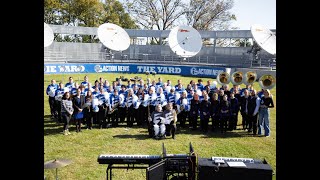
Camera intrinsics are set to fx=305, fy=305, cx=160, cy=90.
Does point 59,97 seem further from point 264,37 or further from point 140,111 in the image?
point 264,37

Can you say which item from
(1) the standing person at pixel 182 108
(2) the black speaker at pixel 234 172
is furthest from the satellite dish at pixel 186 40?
(2) the black speaker at pixel 234 172

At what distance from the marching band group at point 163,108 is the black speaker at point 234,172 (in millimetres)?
6890

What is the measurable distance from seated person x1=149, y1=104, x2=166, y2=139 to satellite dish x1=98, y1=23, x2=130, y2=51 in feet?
78.3

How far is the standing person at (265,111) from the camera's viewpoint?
1338 centimetres

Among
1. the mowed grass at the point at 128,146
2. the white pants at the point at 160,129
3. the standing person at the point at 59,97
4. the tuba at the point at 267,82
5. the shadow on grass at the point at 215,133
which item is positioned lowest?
the mowed grass at the point at 128,146

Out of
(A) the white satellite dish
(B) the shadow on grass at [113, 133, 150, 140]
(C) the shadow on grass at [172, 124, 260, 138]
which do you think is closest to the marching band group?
(C) the shadow on grass at [172, 124, 260, 138]

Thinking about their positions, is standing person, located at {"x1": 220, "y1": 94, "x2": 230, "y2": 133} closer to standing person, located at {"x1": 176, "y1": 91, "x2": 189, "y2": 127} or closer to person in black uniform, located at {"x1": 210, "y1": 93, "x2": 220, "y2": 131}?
person in black uniform, located at {"x1": 210, "y1": 93, "x2": 220, "y2": 131}

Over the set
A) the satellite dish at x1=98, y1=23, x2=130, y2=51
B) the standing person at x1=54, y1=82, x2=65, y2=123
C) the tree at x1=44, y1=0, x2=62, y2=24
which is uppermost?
the tree at x1=44, y1=0, x2=62, y2=24

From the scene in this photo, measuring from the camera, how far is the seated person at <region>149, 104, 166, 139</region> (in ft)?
45.4

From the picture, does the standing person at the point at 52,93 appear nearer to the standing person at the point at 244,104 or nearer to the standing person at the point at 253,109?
the standing person at the point at 244,104

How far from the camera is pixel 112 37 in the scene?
3781 cm
